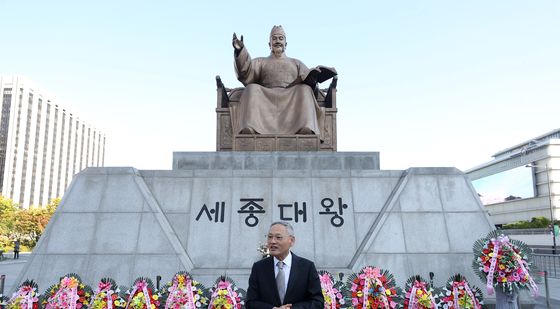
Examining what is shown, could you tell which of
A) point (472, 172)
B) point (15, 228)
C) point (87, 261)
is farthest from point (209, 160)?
point (472, 172)

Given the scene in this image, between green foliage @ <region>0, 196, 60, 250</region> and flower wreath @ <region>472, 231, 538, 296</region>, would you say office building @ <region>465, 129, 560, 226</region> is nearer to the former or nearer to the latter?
flower wreath @ <region>472, 231, 538, 296</region>

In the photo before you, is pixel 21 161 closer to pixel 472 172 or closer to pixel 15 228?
pixel 15 228

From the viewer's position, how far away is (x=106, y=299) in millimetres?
4570

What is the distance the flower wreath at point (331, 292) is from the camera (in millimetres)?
4541

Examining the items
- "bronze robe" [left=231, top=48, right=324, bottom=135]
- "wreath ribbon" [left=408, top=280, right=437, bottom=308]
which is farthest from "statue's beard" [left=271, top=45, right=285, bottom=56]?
"wreath ribbon" [left=408, top=280, right=437, bottom=308]

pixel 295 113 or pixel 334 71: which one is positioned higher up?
pixel 334 71

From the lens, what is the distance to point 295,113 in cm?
881

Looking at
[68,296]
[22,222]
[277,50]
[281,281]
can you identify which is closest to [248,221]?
[68,296]

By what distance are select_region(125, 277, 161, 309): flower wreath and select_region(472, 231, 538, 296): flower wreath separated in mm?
3810

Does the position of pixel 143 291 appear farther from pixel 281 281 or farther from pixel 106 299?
pixel 281 281

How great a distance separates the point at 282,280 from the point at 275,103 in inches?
253

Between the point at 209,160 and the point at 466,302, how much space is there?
16.8 ft

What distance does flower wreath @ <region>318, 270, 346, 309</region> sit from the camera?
454 cm

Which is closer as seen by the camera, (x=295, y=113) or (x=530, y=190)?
(x=295, y=113)
